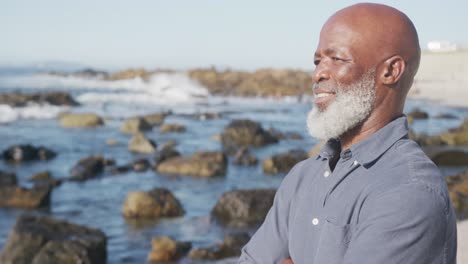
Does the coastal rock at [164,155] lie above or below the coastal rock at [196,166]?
below

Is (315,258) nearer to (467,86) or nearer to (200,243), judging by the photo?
(200,243)

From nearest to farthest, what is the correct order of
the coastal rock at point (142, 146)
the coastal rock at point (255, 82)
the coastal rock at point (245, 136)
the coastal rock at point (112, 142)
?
1. the coastal rock at point (142, 146)
2. the coastal rock at point (112, 142)
3. the coastal rock at point (245, 136)
4. the coastal rock at point (255, 82)

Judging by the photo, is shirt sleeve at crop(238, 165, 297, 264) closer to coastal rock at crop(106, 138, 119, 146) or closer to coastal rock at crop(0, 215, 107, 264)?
coastal rock at crop(0, 215, 107, 264)

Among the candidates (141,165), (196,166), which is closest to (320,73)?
(196,166)

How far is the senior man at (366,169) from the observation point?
1971 mm

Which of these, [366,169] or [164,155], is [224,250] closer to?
[366,169]

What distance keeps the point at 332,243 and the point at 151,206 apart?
9.65 metres

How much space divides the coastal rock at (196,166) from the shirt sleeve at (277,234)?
13.3m

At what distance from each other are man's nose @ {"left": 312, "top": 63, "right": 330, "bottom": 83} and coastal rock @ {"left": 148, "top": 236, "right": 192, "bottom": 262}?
269 inches

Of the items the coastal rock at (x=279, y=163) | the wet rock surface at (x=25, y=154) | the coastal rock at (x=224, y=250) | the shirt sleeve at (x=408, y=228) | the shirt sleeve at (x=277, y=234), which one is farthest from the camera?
the wet rock surface at (x=25, y=154)

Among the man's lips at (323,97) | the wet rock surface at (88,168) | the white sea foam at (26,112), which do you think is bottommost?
the white sea foam at (26,112)

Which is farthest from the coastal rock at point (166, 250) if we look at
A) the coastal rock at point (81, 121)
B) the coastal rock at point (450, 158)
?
the coastal rock at point (81, 121)

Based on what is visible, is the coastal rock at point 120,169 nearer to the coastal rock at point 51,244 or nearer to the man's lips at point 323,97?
the coastal rock at point 51,244

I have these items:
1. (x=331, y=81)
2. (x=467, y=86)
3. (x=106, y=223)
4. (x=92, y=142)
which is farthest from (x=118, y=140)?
(x=467, y=86)
